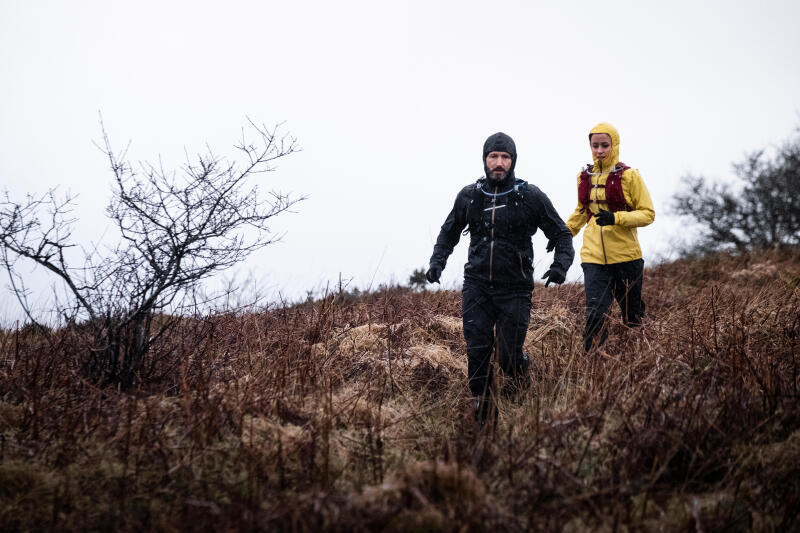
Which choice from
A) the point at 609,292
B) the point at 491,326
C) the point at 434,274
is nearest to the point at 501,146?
the point at 434,274

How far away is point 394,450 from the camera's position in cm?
300

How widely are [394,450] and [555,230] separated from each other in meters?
2.15

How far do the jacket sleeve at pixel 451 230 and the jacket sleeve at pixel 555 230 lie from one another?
572 millimetres

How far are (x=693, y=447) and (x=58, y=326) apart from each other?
478cm

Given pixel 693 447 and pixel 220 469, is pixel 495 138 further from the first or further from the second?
pixel 220 469

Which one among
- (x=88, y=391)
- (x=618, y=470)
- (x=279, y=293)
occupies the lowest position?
(x=618, y=470)

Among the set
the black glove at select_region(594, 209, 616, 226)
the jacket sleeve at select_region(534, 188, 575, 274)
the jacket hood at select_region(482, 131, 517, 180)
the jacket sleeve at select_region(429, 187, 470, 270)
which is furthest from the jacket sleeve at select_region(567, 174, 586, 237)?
the jacket sleeve at select_region(429, 187, 470, 270)

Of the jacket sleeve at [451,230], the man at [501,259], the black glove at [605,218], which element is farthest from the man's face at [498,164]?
the black glove at [605,218]

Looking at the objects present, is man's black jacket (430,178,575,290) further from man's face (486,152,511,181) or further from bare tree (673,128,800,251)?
bare tree (673,128,800,251)

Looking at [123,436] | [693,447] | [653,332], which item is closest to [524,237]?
[653,332]

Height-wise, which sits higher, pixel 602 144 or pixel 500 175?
pixel 602 144

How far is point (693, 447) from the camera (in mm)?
2746

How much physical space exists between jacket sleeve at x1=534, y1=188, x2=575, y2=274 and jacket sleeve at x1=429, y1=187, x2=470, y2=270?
1.88 ft

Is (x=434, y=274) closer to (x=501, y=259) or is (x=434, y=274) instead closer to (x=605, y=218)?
(x=501, y=259)
